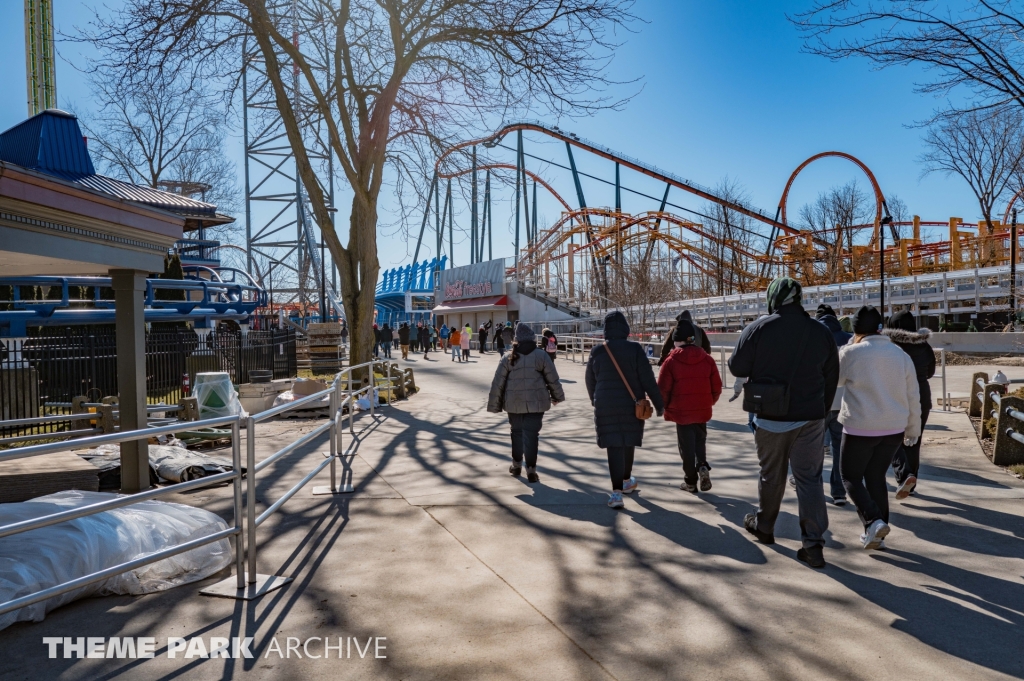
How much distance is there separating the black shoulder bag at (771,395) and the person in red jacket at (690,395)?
1.92m

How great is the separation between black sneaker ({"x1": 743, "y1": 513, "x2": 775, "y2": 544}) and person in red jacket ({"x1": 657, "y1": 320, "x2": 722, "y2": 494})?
1378 millimetres

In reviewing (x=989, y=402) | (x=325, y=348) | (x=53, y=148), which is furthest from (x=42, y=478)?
(x=325, y=348)

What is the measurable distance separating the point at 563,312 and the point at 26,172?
36741 mm

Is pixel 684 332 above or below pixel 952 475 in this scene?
above

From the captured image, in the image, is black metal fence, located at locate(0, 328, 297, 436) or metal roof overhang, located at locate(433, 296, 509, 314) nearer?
black metal fence, located at locate(0, 328, 297, 436)

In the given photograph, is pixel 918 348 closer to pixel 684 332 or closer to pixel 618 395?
pixel 684 332

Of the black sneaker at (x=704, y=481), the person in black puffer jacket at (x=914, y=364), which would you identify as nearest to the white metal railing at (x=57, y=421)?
the black sneaker at (x=704, y=481)

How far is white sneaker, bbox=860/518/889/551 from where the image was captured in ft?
15.6

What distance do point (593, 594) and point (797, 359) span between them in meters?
1.90

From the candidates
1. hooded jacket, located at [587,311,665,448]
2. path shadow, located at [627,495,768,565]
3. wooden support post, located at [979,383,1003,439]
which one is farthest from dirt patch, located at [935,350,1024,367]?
path shadow, located at [627,495,768,565]

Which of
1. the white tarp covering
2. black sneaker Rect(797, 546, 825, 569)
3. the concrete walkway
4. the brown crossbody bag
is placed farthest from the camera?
the brown crossbody bag

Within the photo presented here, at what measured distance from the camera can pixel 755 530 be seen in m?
5.10

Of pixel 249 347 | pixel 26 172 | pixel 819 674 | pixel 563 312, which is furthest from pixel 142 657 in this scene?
pixel 563 312

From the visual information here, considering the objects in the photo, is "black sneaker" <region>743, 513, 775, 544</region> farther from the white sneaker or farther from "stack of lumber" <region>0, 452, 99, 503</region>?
"stack of lumber" <region>0, 452, 99, 503</region>
